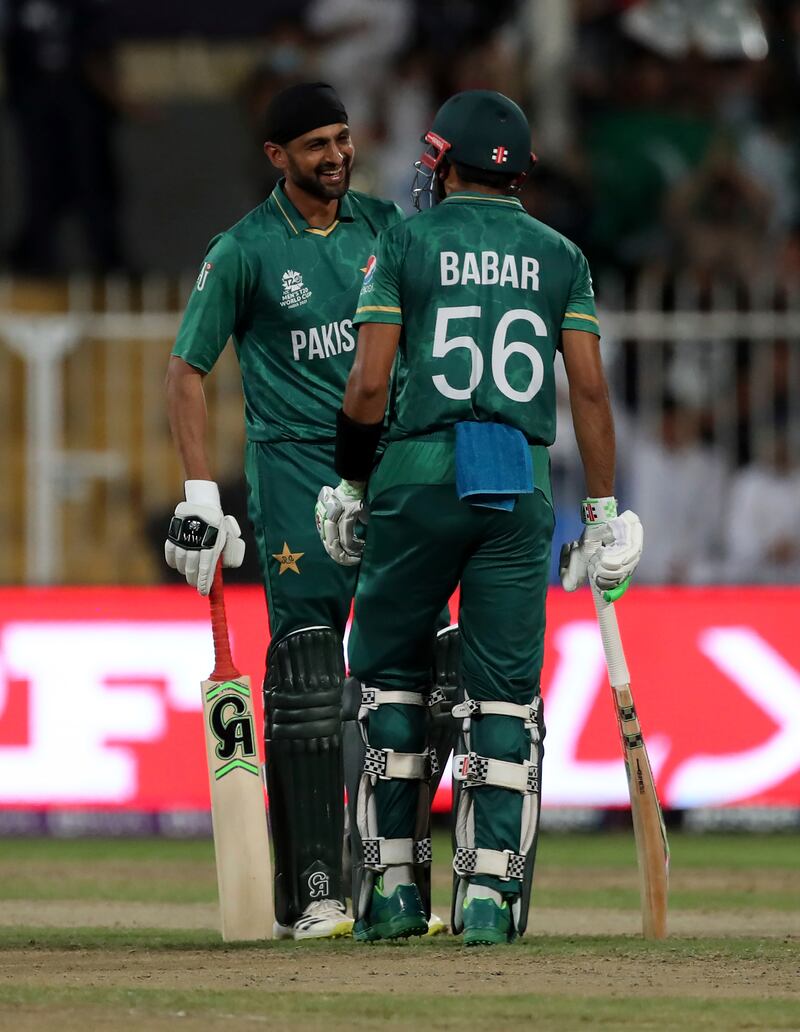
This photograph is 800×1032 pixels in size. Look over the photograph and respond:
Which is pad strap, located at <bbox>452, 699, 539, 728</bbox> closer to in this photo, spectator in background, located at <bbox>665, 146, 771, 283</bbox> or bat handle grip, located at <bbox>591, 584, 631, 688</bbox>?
bat handle grip, located at <bbox>591, 584, 631, 688</bbox>

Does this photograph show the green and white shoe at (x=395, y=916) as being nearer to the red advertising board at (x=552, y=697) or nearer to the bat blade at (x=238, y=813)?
the bat blade at (x=238, y=813)

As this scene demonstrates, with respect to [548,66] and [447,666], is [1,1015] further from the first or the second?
[548,66]

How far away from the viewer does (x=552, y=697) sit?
10.7 metres

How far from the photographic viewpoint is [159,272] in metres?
13.9

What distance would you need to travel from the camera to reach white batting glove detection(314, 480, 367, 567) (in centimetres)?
648

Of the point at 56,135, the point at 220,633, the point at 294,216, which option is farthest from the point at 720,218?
the point at 220,633

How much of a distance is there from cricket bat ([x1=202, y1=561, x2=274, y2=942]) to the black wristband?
1.94 ft

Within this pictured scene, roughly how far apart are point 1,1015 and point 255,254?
9.08ft

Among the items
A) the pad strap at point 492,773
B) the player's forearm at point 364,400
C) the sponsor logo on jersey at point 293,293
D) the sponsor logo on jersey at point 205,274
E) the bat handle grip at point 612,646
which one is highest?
the sponsor logo on jersey at point 205,274

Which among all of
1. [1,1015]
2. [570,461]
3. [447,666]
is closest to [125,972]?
[1,1015]

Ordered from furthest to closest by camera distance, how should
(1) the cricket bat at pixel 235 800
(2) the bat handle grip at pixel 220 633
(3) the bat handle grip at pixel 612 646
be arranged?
(2) the bat handle grip at pixel 220 633, (1) the cricket bat at pixel 235 800, (3) the bat handle grip at pixel 612 646

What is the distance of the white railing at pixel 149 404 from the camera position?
39.1 feet

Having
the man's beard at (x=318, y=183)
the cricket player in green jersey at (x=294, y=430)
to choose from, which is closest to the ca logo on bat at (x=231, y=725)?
the cricket player in green jersey at (x=294, y=430)

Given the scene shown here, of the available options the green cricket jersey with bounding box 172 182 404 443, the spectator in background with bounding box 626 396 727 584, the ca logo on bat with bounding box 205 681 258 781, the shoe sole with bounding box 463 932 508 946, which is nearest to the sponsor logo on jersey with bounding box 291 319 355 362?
the green cricket jersey with bounding box 172 182 404 443
